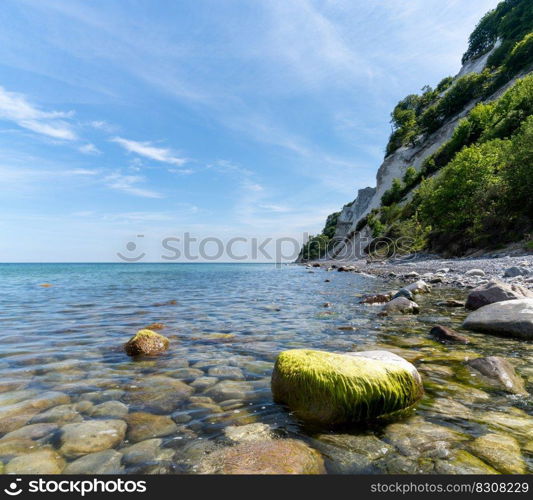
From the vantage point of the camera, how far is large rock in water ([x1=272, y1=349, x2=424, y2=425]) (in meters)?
3.43

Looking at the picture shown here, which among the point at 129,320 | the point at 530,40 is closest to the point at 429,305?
the point at 129,320

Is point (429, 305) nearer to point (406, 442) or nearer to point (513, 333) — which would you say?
point (513, 333)

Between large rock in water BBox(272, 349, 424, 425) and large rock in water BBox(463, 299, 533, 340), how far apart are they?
4244mm

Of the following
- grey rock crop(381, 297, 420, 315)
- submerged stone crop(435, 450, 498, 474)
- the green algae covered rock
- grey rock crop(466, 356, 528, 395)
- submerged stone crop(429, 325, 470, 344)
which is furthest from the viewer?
grey rock crop(381, 297, 420, 315)

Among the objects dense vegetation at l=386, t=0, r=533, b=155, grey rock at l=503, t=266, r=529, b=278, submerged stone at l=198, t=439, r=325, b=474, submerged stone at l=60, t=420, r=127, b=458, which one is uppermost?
dense vegetation at l=386, t=0, r=533, b=155

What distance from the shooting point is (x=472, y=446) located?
2.85 meters

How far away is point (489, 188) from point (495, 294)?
2875cm

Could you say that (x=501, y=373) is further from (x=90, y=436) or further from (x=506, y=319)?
(x=90, y=436)

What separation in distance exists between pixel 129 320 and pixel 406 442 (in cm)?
945

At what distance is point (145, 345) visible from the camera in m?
6.35

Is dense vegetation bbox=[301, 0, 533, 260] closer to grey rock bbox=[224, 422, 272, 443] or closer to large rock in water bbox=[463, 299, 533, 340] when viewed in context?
large rock in water bbox=[463, 299, 533, 340]

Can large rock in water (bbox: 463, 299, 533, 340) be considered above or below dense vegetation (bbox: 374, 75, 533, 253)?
below

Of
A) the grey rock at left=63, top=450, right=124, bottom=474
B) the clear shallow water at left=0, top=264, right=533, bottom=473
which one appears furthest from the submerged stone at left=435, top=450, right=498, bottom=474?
the grey rock at left=63, top=450, right=124, bottom=474

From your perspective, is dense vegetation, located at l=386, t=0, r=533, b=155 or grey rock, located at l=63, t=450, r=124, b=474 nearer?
grey rock, located at l=63, t=450, r=124, b=474
